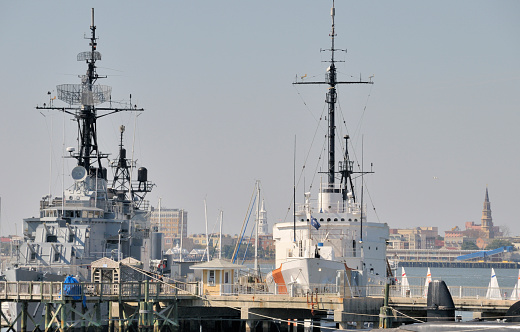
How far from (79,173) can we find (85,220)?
3.70m

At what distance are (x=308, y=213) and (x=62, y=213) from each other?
1613 centimetres

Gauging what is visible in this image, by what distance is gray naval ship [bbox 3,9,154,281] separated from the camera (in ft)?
204

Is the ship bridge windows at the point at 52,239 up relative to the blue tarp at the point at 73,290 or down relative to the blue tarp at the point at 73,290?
up

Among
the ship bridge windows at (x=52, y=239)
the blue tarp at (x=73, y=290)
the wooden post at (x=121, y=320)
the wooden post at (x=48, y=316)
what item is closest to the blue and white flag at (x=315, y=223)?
the wooden post at (x=121, y=320)

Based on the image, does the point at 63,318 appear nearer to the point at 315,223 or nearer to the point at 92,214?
the point at 315,223

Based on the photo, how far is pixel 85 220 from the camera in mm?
65625

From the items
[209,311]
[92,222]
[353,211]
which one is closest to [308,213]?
[353,211]

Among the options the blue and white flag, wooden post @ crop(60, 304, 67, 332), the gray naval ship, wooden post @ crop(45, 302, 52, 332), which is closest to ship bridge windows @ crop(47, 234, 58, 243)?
the gray naval ship

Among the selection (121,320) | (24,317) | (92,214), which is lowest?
(121,320)

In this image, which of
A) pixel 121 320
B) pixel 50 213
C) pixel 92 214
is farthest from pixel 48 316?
pixel 92 214

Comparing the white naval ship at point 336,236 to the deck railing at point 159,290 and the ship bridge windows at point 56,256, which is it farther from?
the ship bridge windows at point 56,256

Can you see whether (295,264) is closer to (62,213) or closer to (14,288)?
(14,288)

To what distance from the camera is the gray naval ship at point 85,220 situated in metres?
62.0

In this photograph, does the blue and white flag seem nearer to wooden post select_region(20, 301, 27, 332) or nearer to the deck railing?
the deck railing
